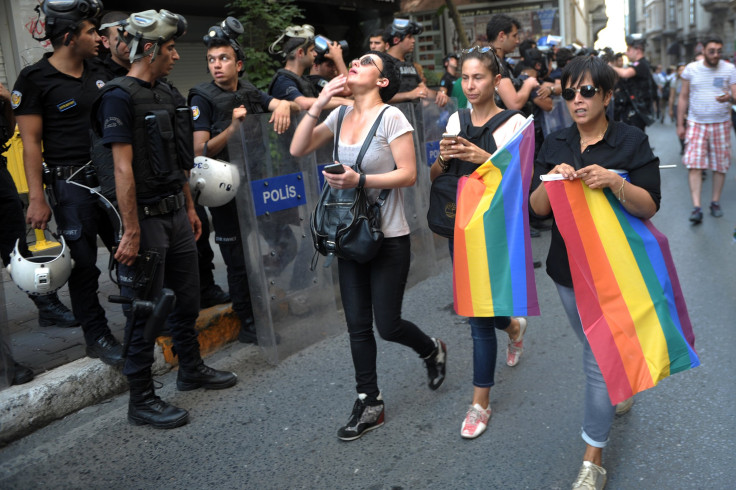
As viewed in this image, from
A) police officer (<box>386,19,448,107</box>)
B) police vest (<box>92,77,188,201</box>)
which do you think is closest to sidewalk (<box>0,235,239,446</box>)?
police vest (<box>92,77,188,201</box>)

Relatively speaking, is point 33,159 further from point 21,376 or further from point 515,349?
point 515,349

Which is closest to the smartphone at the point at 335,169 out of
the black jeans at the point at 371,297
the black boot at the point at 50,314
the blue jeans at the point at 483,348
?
the black jeans at the point at 371,297

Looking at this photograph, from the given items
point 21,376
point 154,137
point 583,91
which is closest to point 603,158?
point 583,91

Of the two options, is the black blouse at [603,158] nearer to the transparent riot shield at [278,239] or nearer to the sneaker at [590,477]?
the sneaker at [590,477]

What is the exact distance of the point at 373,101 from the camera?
11.7ft

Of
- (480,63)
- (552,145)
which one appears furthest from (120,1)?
(552,145)

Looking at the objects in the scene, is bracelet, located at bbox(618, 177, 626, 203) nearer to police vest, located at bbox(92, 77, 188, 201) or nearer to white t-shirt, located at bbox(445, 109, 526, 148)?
white t-shirt, located at bbox(445, 109, 526, 148)

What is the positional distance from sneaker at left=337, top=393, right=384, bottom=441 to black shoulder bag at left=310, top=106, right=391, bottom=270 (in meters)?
0.78

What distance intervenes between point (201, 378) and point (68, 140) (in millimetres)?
1587

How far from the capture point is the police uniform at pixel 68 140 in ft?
13.6

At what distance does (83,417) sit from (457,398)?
2085 millimetres

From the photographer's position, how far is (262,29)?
881 cm

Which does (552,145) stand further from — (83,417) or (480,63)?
(83,417)

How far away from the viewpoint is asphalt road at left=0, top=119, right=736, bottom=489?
3293 millimetres
